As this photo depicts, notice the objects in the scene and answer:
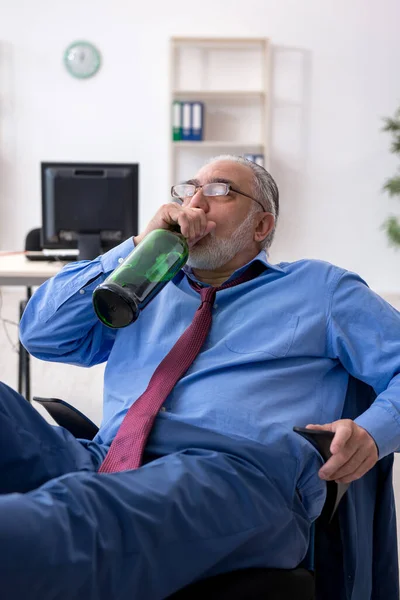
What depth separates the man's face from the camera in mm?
1562

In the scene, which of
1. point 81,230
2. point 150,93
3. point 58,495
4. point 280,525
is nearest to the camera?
point 58,495

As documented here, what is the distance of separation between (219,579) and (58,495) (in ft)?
0.89

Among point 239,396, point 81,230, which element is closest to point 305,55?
point 81,230

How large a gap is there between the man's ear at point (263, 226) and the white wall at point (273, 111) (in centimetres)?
443

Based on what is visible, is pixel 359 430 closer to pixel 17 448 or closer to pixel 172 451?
pixel 172 451

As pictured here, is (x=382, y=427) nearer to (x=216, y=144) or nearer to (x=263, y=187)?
(x=263, y=187)

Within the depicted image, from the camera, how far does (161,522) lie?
1.00m

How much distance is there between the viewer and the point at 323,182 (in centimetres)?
607

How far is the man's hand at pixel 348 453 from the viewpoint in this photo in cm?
113

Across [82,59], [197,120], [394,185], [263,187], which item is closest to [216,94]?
[197,120]

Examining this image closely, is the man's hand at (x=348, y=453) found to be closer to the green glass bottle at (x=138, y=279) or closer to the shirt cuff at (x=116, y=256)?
the green glass bottle at (x=138, y=279)

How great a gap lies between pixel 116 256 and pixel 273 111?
477cm

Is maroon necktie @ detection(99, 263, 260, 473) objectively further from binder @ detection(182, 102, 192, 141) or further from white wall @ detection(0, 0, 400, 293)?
white wall @ detection(0, 0, 400, 293)

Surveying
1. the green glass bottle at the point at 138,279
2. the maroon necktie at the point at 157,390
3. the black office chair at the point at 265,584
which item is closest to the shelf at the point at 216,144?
the maroon necktie at the point at 157,390
